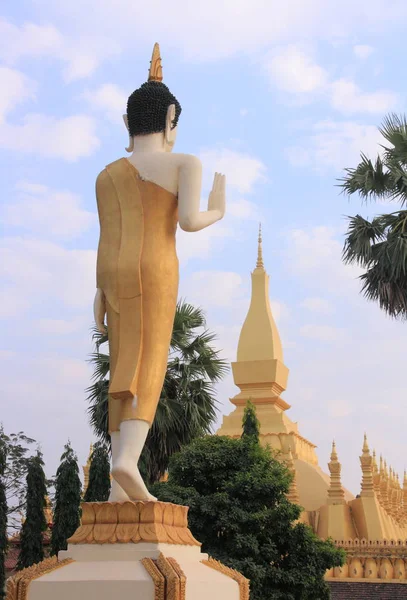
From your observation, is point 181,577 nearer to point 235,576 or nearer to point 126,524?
point 126,524

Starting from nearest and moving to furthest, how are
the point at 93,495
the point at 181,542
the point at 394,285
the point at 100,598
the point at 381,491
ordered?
the point at 100,598 < the point at 181,542 < the point at 394,285 < the point at 93,495 < the point at 381,491

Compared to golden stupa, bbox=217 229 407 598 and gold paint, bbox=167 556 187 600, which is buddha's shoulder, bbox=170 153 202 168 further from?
golden stupa, bbox=217 229 407 598

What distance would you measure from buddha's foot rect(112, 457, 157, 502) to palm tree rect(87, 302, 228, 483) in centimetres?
886

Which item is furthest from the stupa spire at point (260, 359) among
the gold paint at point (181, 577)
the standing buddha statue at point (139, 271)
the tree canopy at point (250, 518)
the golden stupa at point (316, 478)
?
the gold paint at point (181, 577)

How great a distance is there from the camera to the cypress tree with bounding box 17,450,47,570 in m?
16.8

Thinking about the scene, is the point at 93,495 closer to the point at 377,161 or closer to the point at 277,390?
the point at 377,161

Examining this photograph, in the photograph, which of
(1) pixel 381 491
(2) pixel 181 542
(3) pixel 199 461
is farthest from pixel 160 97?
(1) pixel 381 491

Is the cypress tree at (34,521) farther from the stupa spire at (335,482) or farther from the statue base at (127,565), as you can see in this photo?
the statue base at (127,565)

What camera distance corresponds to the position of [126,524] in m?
6.80

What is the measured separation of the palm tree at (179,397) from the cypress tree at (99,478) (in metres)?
0.38

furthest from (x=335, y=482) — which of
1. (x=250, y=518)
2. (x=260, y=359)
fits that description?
(x=250, y=518)

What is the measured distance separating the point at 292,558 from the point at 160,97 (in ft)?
27.8

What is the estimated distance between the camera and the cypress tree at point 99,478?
51.7ft

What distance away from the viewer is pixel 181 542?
7055mm
